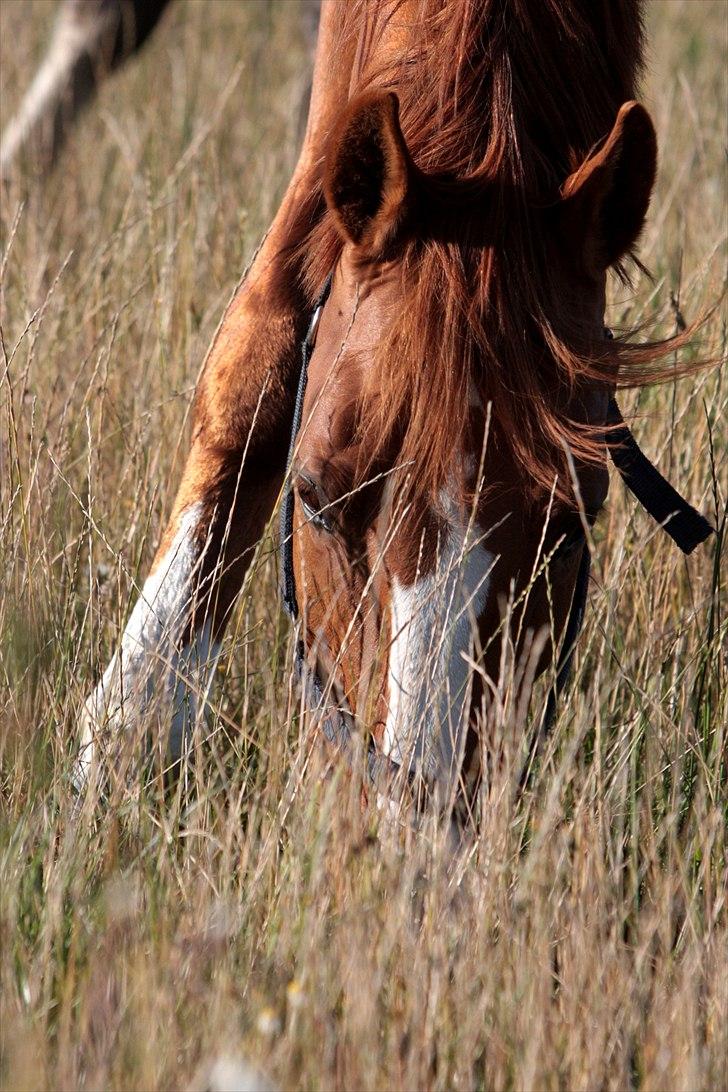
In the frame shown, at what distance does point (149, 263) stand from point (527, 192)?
5.78 feet

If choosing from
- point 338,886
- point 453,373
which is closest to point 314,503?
point 453,373

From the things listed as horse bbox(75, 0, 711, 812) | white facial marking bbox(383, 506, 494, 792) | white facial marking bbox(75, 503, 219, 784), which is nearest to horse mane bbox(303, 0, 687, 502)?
horse bbox(75, 0, 711, 812)

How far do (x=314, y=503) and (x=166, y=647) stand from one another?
1.53 ft

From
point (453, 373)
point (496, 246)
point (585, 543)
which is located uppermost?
point (496, 246)

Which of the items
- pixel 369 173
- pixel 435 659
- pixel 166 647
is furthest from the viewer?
pixel 166 647

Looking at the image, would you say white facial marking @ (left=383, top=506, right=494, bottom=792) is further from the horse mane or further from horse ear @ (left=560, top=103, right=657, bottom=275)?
horse ear @ (left=560, top=103, right=657, bottom=275)

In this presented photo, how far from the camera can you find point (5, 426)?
8.48 ft

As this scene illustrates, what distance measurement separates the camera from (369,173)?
5.51 feet

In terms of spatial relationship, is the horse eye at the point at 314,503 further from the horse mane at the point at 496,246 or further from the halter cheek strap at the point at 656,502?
the halter cheek strap at the point at 656,502

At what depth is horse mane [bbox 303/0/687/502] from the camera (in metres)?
1.60

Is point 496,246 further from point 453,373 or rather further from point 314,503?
point 314,503

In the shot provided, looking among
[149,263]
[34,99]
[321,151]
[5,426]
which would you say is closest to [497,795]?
[321,151]

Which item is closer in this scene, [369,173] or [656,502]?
[369,173]

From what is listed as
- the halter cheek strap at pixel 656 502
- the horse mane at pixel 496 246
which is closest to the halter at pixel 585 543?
the halter cheek strap at pixel 656 502
